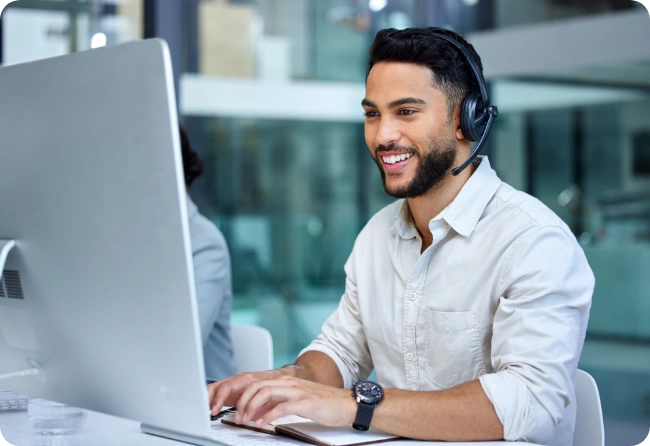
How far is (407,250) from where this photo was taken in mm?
1684

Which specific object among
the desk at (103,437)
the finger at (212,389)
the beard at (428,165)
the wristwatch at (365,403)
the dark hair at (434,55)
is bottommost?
the desk at (103,437)

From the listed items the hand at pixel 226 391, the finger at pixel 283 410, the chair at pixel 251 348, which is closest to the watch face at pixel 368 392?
the finger at pixel 283 410

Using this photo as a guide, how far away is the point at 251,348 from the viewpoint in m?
2.16

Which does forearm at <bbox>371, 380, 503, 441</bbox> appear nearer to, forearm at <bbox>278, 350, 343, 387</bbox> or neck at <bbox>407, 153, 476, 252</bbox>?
forearm at <bbox>278, 350, 343, 387</bbox>

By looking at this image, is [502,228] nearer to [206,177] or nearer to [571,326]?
[571,326]

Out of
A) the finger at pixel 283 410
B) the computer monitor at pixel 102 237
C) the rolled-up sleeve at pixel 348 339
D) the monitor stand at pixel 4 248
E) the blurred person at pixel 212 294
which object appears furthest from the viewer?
the blurred person at pixel 212 294

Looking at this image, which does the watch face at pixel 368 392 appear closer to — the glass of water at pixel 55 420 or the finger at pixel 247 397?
the finger at pixel 247 397

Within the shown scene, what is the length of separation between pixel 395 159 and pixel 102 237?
0.79m

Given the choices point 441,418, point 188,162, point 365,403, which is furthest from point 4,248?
point 188,162

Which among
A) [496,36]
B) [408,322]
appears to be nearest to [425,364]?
[408,322]

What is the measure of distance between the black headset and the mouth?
0.11 metres

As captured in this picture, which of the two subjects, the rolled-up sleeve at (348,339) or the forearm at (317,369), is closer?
the forearm at (317,369)

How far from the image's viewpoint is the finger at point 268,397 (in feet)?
3.91

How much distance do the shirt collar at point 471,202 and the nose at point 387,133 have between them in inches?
7.1
